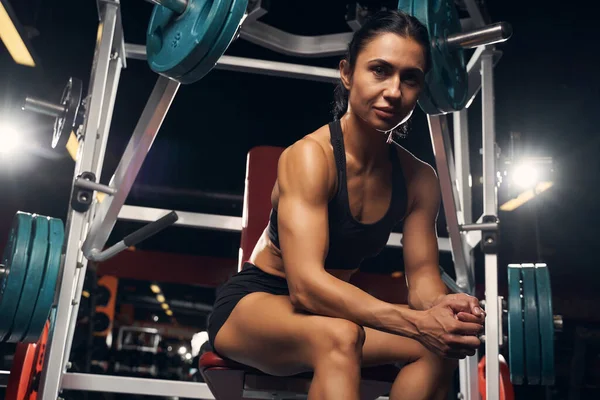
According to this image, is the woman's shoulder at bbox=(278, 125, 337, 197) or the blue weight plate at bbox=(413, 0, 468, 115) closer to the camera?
the woman's shoulder at bbox=(278, 125, 337, 197)

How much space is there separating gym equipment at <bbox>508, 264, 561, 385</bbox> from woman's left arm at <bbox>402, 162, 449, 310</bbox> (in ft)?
1.81

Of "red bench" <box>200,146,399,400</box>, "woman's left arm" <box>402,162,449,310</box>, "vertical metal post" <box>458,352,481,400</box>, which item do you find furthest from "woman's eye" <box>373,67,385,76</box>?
"vertical metal post" <box>458,352,481,400</box>

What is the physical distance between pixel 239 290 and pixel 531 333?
1.04 m

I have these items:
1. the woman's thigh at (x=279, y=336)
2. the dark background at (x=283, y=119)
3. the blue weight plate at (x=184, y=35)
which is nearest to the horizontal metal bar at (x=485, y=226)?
the dark background at (x=283, y=119)

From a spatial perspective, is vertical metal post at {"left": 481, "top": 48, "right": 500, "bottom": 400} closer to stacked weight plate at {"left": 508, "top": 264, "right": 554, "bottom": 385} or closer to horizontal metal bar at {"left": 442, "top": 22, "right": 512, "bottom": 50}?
stacked weight plate at {"left": 508, "top": 264, "right": 554, "bottom": 385}

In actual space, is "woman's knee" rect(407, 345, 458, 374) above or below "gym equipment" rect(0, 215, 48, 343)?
below

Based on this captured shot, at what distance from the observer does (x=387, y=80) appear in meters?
1.53

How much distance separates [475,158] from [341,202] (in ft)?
18.6

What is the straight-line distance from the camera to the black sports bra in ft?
5.15

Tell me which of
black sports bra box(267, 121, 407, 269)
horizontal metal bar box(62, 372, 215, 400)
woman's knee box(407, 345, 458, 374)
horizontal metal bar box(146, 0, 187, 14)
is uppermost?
horizontal metal bar box(146, 0, 187, 14)

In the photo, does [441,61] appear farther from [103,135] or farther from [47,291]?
[47,291]

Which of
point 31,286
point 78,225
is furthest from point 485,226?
point 31,286

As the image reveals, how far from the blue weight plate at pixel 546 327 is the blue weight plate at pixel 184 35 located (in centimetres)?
133

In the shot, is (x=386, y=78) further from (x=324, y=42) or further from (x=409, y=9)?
(x=324, y=42)
